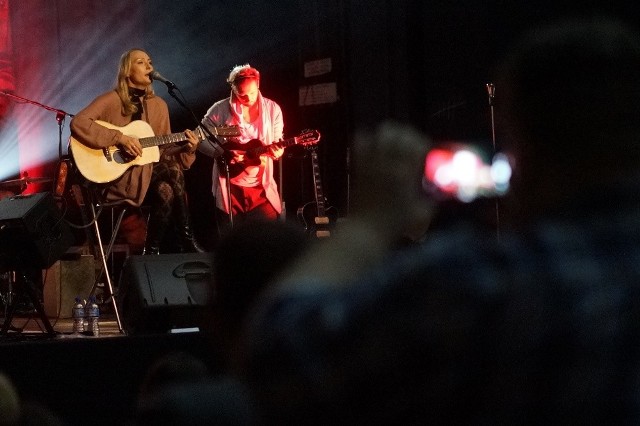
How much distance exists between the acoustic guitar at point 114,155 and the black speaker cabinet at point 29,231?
85cm

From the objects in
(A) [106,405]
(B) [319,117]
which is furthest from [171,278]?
(B) [319,117]

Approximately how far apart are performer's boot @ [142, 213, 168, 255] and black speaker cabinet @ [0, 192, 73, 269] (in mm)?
1180

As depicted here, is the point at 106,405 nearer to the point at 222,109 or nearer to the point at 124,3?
the point at 222,109

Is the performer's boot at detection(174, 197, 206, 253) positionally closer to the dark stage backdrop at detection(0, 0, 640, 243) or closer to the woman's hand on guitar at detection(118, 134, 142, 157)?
the woman's hand on guitar at detection(118, 134, 142, 157)

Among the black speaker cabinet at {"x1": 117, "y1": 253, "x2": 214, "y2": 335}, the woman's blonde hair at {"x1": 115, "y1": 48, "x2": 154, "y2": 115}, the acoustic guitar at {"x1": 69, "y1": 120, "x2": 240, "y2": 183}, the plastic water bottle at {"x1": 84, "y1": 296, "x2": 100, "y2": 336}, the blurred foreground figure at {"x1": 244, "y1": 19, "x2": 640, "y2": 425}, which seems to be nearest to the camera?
the blurred foreground figure at {"x1": 244, "y1": 19, "x2": 640, "y2": 425}

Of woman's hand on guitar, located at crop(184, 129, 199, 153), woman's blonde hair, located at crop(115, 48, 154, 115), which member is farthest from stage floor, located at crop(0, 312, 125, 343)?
woman's blonde hair, located at crop(115, 48, 154, 115)

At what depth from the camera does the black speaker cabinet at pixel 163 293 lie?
3.54 meters

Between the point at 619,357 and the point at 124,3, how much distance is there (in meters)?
7.68

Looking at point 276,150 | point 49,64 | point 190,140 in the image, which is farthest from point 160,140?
point 49,64

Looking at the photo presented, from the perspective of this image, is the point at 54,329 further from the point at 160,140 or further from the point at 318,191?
the point at 318,191

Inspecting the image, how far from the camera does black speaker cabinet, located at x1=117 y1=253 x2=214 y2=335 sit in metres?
3.54

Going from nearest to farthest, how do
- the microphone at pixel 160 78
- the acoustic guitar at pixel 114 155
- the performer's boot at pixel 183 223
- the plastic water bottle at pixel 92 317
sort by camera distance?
the plastic water bottle at pixel 92 317 < the microphone at pixel 160 78 < the acoustic guitar at pixel 114 155 < the performer's boot at pixel 183 223

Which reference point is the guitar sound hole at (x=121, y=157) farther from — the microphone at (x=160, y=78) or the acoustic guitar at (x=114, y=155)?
the microphone at (x=160, y=78)

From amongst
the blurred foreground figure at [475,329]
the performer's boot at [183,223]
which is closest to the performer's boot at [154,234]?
the performer's boot at [183,223]
